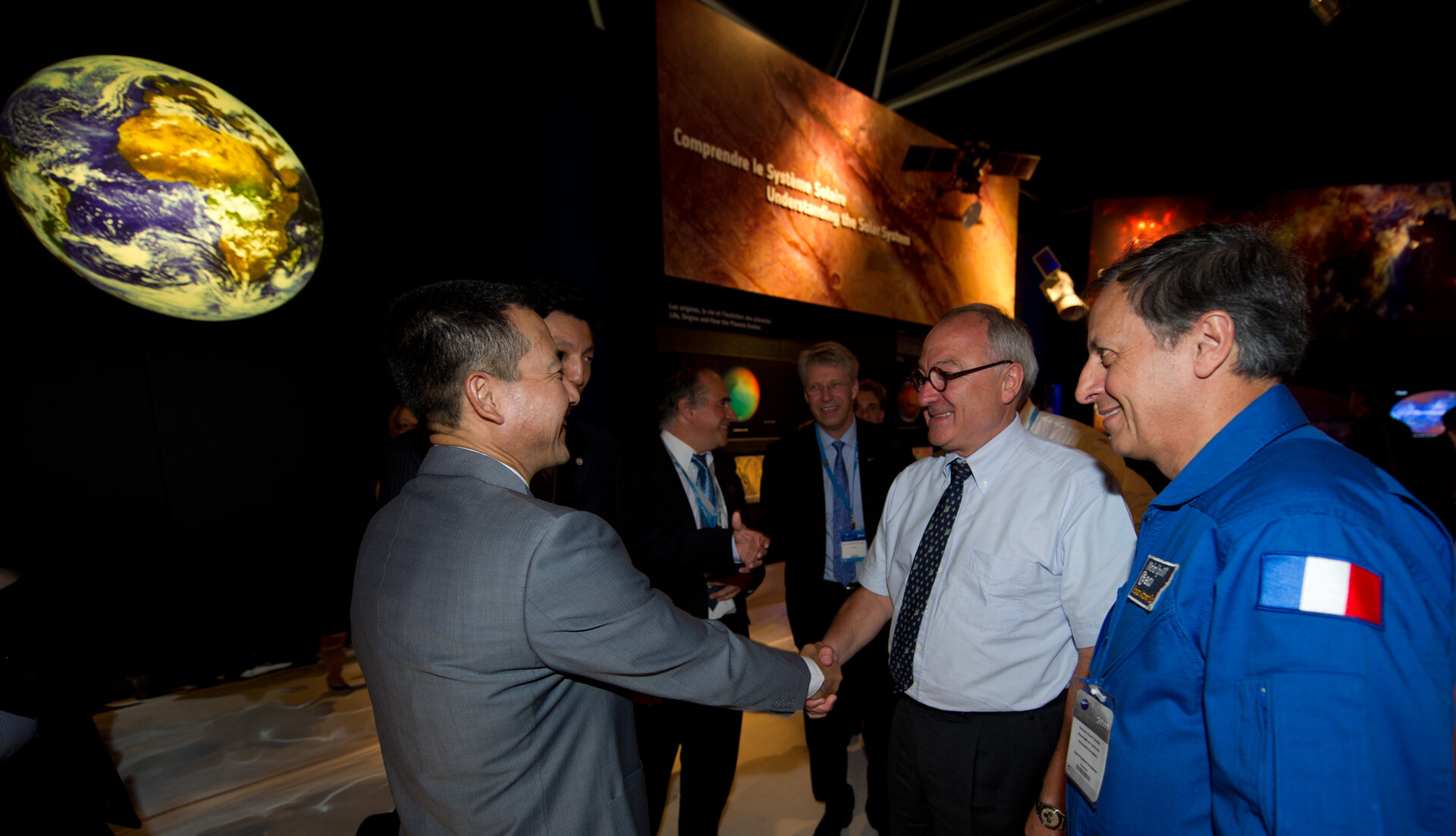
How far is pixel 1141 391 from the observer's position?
98 centimetres

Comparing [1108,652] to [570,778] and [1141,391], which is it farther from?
[570,778]

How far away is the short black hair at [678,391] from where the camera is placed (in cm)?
263

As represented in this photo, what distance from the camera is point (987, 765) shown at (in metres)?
1.47

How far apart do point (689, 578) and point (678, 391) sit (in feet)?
2.87

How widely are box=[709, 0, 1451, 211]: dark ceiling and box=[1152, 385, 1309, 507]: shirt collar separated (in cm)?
565

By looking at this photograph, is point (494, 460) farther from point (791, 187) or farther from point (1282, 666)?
point (791, 187)

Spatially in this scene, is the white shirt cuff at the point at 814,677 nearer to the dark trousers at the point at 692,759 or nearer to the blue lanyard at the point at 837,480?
the dark trousers at the point at 692,759

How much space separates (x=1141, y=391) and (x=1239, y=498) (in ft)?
0.79

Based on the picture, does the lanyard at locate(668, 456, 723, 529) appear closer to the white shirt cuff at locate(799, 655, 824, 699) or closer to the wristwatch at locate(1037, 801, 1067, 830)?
the white shirt cuff at locate(799, 655, 824, 699)

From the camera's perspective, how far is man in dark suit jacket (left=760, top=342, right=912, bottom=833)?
286 cm

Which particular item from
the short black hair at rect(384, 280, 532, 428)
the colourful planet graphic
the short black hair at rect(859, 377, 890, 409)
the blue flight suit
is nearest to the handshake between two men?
the blue flight suit

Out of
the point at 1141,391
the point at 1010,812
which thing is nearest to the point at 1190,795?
the point at 1141,391

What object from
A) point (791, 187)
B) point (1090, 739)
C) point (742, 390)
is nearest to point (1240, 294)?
point (1090, 739)

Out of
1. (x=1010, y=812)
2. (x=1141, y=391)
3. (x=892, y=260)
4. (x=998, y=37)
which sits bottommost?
(x=1010, y=812)
